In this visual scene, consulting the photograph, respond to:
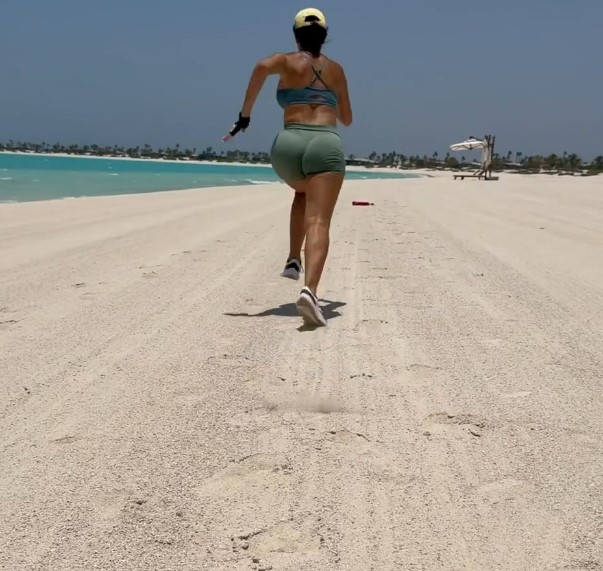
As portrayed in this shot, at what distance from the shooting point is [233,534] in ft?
6.43

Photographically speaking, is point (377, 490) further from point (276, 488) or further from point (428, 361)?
point (428, 361)

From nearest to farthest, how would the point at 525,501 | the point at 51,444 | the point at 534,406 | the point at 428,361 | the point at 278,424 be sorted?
the point at 525,501
the point at 51,444
the point at 278,424
the point at 534,406
the point at 428,361

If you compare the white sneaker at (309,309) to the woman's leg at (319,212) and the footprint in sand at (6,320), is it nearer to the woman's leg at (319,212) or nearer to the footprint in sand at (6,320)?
the woman's leg at (319,212)

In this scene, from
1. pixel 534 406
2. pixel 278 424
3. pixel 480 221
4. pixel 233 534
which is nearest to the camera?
pixel 233 534

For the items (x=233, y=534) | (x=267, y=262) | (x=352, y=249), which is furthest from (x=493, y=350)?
(x=352, y=249)

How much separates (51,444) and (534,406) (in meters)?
1.84

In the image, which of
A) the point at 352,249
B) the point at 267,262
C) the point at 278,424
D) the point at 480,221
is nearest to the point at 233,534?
the point at 278,424

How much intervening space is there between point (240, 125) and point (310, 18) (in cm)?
80

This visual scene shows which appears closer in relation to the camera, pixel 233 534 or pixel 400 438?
pixel 233 534

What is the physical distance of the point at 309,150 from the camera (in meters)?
4.59

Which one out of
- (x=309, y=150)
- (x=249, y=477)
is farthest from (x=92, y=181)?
(x=249, y=477)

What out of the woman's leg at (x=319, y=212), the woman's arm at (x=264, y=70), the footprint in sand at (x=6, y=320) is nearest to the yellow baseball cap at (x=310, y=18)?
the woman's arm at (x=264, y=70)

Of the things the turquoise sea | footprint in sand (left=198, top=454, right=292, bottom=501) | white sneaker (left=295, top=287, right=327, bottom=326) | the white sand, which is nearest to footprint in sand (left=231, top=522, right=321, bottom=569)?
the white sand

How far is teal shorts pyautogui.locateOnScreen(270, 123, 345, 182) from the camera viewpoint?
460 centimetres
